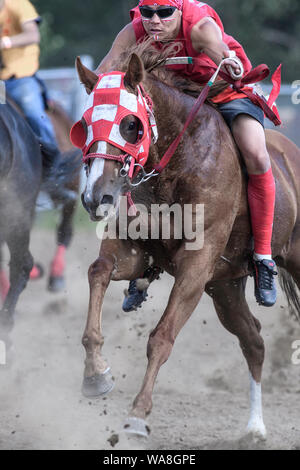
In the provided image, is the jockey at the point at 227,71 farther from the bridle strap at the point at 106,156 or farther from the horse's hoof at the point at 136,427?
the horse's hoof at the point at 136,427

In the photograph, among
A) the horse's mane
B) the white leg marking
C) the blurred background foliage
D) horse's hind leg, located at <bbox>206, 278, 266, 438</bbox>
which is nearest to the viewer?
the horse's mane

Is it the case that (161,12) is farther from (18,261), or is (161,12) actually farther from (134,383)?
(134,383)

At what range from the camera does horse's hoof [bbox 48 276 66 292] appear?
773 centimetres

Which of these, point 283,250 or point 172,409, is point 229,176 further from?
point 172,409

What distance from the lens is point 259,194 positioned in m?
4.31

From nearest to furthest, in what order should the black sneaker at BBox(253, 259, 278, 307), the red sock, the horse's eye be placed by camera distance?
the horse's eye, the red sock, the black sneaker at BBox(253, 259, 278, 307)

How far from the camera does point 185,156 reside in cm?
398

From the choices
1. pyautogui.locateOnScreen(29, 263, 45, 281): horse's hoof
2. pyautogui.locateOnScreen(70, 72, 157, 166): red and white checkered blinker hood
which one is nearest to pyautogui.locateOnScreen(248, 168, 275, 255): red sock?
pyautogui.locateOnScreen(70, 72, 157, 166): red and white checkered blinker hood

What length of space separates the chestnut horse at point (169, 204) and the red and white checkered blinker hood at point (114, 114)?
32 millimetres

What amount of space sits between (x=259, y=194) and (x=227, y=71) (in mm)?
671

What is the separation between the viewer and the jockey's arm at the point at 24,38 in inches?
258

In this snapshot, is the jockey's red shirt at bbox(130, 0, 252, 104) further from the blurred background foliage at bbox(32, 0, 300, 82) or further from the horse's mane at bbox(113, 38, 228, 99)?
the blurred background foliage at bbox(32, 0, 300, 82)

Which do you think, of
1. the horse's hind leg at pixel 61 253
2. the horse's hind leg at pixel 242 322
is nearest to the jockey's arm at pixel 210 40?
the horse's hind leg at pixel 242 322

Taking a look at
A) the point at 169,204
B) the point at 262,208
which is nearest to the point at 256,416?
the point at 262,208
